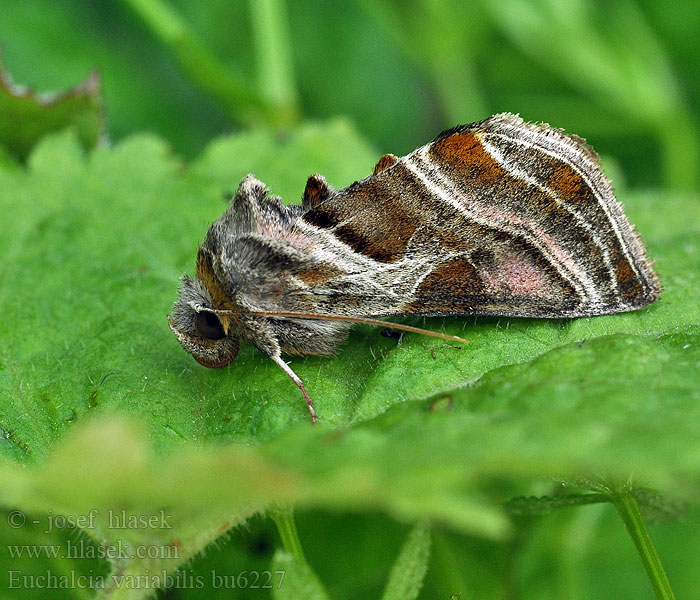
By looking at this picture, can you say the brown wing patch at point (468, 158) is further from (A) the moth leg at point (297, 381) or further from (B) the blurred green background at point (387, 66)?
(B) the blurred green background at point (387, 66)

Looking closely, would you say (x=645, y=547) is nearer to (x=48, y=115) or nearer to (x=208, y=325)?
(x=208, y=325)

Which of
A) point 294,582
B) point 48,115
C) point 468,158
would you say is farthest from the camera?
point 48,115

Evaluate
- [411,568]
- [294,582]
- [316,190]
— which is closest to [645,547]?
[411,568]

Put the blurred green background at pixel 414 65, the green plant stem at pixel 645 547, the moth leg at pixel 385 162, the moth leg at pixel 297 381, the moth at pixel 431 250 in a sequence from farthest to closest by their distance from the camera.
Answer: the blurred green background at pixel 414 65, the moth leg at pixel 385 162, the moth at pixel 431 250, the moth leg at pixel 297 381, the green plant stem at pixel 645 547

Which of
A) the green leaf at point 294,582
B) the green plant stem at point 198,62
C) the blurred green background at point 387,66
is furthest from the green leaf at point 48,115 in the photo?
the green leaf at point 294,582

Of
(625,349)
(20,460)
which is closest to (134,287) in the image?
(20,460)

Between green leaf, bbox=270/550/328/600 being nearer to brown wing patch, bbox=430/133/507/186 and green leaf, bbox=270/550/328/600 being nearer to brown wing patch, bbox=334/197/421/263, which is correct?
brown wing patch, bbox=334/197/421/263
